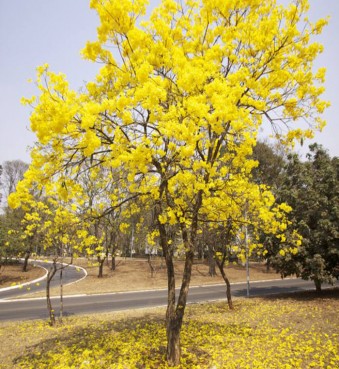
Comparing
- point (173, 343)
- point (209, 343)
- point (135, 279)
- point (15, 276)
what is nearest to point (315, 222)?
point (209, 343)

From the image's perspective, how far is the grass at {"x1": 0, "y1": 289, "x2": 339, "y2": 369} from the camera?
6.13 metres

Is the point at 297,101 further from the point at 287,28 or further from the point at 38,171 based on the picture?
the point at 38,171

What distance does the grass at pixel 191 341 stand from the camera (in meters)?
6.13

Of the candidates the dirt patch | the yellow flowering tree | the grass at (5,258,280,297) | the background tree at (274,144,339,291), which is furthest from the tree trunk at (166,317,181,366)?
the dirt patch

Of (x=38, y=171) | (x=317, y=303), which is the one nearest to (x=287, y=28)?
(x=38, y=171)

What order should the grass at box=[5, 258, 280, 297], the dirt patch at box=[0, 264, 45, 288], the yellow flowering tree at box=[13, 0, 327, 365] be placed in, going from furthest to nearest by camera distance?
the dirt patch at box=[0, 264, 45, 288]
the grass at box=[5, 258, 280, 297]
the yellow flowering tree at box=[13, 0, 327, 365]

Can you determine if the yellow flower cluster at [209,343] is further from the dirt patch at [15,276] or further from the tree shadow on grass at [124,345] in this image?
the dirt patch at [15,276]

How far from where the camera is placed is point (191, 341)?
24.1ft

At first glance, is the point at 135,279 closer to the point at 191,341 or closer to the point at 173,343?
the point at 191,341

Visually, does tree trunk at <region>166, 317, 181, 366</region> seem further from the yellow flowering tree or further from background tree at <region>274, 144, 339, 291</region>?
background tree at <region>274, 144, 339, 291</region>

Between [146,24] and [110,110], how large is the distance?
2449 millimetres

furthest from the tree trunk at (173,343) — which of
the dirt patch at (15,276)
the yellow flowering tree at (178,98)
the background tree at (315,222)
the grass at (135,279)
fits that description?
the dirt patch at (15,276)

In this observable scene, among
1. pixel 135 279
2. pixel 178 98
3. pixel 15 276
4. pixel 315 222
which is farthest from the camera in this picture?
pixel 15 276

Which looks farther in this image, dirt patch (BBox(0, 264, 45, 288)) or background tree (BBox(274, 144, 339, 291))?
dirt patch (BBox(0, 264, 45, 288))
